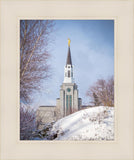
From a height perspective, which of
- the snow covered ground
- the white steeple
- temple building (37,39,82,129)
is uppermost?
the white steeple

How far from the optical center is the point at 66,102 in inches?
83.6

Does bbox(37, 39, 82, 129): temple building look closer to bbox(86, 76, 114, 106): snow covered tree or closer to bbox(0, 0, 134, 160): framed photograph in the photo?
bbox(0, 0, 134, 160): framed photograph

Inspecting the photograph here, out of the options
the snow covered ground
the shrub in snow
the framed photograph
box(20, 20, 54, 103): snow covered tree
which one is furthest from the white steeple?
the shrub in snow

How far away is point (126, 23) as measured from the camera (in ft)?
6.98

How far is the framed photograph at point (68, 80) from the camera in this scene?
6.88ft

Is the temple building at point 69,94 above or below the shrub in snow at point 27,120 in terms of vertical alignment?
above

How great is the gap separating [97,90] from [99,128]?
0.46m

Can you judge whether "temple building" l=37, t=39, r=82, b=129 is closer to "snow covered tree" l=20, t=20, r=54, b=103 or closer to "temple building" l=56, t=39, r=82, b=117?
"temple building" l=56, t=39, r=82, b=117

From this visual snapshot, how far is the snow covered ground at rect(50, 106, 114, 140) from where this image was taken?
2096 millimetres

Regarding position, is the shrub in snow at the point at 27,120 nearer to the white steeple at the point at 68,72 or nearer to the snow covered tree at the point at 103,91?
the white steeple at the point at 68,72

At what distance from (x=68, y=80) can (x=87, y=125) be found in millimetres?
594

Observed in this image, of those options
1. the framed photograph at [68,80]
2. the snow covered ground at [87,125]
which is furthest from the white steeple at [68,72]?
the snow covered ground at [87,125]

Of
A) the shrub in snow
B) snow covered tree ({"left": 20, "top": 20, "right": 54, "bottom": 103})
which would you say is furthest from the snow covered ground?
snow covered tree ({"left": 20, "top": 20, "right": 54, "bottom": 103})

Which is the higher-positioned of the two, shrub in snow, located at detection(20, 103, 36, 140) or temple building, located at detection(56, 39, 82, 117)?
temple building, located at detection(56, 39, 82, 117)
